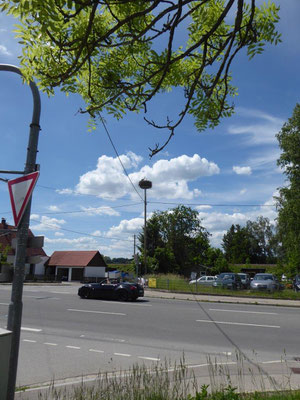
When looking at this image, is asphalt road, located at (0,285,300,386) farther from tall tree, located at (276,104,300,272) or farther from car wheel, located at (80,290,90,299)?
tall tree, located at (276,104,300,272)

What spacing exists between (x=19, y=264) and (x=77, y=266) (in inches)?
1957

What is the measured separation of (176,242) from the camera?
68.8m

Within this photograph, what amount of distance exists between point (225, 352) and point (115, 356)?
2.41m

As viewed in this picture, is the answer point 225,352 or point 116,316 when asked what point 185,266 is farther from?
point 225,352

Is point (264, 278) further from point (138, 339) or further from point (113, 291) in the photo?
point (138, 339)

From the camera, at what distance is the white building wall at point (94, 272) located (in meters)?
52.3

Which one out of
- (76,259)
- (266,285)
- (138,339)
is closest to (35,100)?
(138,339)

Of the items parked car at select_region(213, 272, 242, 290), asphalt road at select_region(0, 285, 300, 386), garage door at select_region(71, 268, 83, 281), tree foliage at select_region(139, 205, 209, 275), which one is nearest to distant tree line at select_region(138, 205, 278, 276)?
tree foliage at select_region(139, 205, 209, 275)

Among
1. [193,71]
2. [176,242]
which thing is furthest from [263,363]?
[176,242]

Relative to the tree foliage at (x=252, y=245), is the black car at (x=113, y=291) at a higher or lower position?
lower

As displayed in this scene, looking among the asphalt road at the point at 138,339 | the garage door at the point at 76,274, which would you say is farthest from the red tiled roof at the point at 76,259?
the asphalt road at the point at 138,339

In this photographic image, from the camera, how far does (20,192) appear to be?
4488mm

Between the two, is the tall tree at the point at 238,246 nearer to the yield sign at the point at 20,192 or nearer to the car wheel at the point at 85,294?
the car wheel at the point at 85,294

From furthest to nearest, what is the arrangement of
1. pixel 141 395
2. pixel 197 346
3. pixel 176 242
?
pixel 176 242, pixel 197 346, pixel 141 395
